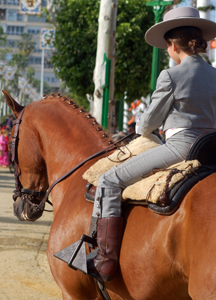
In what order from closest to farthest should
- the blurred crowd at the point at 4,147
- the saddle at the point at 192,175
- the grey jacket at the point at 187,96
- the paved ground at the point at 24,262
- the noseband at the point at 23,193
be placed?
the saddle at the point at 192,175
the grey jacket at the point at 187,96
the noseband at the point at 23,193
the paved ground at the point at 24,262
the blurred crowd at the point at 4,147

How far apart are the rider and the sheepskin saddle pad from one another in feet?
0.26

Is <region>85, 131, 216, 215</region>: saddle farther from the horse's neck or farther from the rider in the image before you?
the horse's neck

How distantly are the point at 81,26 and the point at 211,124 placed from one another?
908 cm

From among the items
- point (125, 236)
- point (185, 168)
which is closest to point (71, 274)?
point (125, 236)

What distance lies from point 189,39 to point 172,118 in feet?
1.72

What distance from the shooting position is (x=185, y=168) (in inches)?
95.8

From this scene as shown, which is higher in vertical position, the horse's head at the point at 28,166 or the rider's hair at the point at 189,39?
the rider's hair at the point at 189,39

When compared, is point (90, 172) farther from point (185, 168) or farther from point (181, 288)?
point (181, 288)

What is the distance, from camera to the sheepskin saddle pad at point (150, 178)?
2.40 m

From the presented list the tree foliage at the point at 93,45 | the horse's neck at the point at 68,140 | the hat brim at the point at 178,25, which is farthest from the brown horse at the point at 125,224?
the tree foliage at the point at 93,45

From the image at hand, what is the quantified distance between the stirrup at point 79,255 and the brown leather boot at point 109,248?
0.09 metres

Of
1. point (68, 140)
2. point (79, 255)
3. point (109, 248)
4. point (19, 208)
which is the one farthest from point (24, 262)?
point (109, 248)

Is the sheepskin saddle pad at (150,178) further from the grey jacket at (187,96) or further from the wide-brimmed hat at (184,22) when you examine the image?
the wide-brimmed hat at (184,22)

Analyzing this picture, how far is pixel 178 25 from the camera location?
8.77 feet
